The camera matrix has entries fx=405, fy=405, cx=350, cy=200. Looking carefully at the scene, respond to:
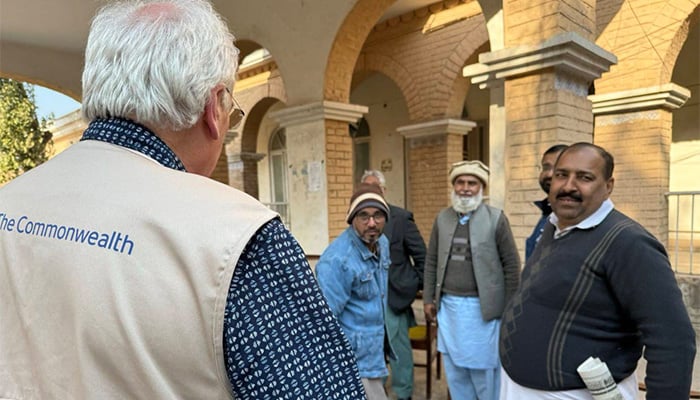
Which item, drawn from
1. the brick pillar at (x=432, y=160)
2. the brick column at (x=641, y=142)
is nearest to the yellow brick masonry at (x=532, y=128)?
the brick column at (x=641, y=142)

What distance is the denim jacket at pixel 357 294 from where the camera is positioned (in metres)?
2.46

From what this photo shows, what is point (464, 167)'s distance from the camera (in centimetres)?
312

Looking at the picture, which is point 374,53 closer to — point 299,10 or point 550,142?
point 299,10

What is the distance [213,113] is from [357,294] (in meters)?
1.90

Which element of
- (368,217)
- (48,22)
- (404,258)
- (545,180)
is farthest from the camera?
(48,22)

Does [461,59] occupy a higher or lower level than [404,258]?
higher

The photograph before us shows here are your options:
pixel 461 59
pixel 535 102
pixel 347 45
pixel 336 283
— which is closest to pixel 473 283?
pixel 336 283

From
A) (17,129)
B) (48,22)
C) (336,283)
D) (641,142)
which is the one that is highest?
(48,22)

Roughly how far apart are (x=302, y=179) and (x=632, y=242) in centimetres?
428

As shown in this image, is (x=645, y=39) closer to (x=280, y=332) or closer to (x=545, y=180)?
(x=545, y=180)

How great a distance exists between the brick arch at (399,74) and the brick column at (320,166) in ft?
9.33

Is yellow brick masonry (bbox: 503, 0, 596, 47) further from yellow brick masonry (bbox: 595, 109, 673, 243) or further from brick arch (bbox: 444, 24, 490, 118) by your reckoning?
brick arch (bbox: 444, 24, 490, 118)

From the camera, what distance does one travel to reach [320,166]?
204 inches

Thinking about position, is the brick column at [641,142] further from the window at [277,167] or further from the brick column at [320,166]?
the window at [277,167]
